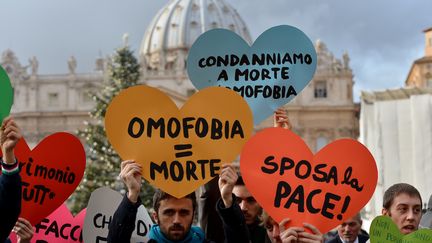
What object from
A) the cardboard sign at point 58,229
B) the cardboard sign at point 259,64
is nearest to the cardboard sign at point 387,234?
the cardboard sign at point 259,64

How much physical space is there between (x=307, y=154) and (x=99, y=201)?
1.57m

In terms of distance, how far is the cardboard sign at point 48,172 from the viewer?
225 inches

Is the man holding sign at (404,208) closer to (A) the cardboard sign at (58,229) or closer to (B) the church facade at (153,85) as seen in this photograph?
(A) the cardboard sign at (58,229)

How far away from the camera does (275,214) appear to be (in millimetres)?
5180

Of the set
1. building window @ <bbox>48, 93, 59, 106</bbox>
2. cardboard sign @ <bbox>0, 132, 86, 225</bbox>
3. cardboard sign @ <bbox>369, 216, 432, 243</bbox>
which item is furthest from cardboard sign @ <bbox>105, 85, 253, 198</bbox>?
building window @ <bbox>48, 93, 59, 106</bbox>

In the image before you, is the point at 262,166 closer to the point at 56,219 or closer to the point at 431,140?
the point at 56,219

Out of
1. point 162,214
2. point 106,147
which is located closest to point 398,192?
point 162,214

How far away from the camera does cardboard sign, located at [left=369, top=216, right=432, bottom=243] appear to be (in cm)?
505

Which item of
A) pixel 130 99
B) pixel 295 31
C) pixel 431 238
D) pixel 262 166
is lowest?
pixel 431 238

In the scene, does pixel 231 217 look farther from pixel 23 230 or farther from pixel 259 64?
pixel 259 64

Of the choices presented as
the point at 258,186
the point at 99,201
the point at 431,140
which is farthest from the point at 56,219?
the point at 431,140

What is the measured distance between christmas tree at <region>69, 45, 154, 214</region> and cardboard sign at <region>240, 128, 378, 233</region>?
81.7ft

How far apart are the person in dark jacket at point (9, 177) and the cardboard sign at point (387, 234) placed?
1.75 metres

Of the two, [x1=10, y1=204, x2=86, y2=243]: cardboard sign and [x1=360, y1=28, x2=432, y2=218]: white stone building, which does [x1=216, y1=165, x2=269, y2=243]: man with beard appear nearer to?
[x1=10, y1=204, x2=86, y2=243]: cardboard sign
